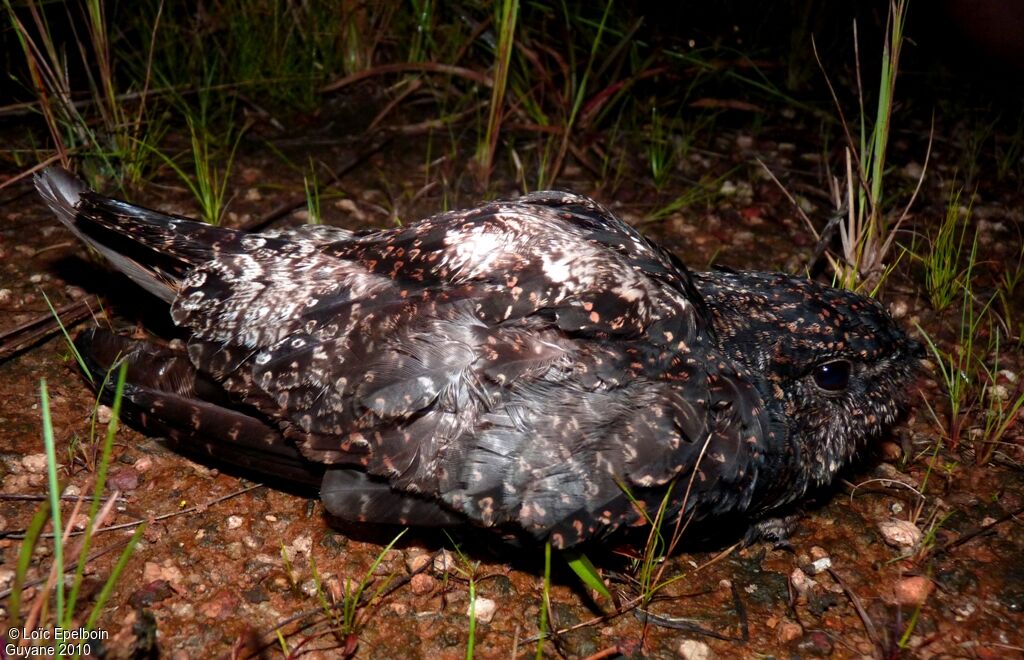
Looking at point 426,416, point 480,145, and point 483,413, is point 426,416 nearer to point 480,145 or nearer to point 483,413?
point 483,413

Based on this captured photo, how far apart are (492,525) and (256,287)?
3.28 feet

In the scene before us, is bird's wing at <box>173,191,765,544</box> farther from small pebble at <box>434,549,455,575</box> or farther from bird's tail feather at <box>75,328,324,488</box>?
small pebble at <box>434,549,455,575</box>

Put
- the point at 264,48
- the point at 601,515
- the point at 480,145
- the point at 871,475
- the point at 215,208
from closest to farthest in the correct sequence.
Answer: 1. the point at 601,515
2. the point at 871,475
3. the point at 215,208
4. the point at 480,145
5. the point at 264,48

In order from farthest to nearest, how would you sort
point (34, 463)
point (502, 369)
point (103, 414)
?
point (103, 414) < point (34, 463) < point (502, 369)

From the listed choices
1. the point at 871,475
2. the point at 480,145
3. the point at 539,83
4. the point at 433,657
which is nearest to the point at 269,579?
the point at 433,657

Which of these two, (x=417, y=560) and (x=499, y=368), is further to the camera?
(x=417, y=560)

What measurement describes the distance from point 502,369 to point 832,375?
1071 mm

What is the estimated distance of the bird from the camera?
7.52 ft

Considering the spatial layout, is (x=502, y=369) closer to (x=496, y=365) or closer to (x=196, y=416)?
(x=496, y=365)

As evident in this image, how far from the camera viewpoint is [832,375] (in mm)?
2703

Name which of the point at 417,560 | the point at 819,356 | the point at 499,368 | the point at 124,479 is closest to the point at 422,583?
the point at 417,560

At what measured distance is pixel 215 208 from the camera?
11.6 ft

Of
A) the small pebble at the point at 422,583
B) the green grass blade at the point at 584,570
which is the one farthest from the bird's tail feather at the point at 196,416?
the green grass blade at the point at 584,570

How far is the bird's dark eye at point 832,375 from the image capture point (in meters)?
2.69
